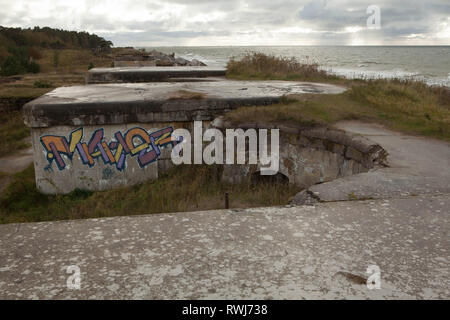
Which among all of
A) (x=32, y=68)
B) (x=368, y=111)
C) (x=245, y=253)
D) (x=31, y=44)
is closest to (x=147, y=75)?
(x=368, y=111)

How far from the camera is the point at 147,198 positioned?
21.6 feet

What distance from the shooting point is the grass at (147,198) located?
601 cm

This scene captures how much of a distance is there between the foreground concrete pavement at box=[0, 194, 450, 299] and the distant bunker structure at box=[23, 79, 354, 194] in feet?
13.8

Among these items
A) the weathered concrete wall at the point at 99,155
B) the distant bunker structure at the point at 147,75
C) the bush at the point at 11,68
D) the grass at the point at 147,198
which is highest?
the bush at the point at 11,68

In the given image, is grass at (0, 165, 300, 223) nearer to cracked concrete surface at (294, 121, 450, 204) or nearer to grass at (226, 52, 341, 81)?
cracked concrete surface at (294, 121, 450, 204)

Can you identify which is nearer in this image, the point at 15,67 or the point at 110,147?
the point at 110,147

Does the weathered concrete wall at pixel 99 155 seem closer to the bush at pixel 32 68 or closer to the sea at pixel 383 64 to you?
the sea at pixel 383 64

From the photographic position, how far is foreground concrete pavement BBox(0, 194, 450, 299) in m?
2.18

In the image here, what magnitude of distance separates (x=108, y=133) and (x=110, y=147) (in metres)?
0.28

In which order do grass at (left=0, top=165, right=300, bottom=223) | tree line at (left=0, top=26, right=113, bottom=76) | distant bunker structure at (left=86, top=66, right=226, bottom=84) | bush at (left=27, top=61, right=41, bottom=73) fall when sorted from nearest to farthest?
grass at (left=0, top=165, right=300, bottom=223)
distant bunker structure at (left=86, top=66, right=226, bottom=84)
tree line at (left=0, top=26, right=113, bottom=76)
bush at (left=27, top=61, right=41, bottom=73)

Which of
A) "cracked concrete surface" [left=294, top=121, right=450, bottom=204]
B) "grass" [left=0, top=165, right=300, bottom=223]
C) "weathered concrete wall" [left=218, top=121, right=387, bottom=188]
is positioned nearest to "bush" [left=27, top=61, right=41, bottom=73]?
"grass" [left=0, top=165, right=300, bottom=223]

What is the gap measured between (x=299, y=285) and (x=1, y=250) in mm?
2068

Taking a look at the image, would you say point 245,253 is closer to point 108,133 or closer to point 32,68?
point 108,133

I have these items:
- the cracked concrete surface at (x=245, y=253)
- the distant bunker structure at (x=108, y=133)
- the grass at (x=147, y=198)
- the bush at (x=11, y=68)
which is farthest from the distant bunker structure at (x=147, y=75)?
the bush at (x=11, y=68)
